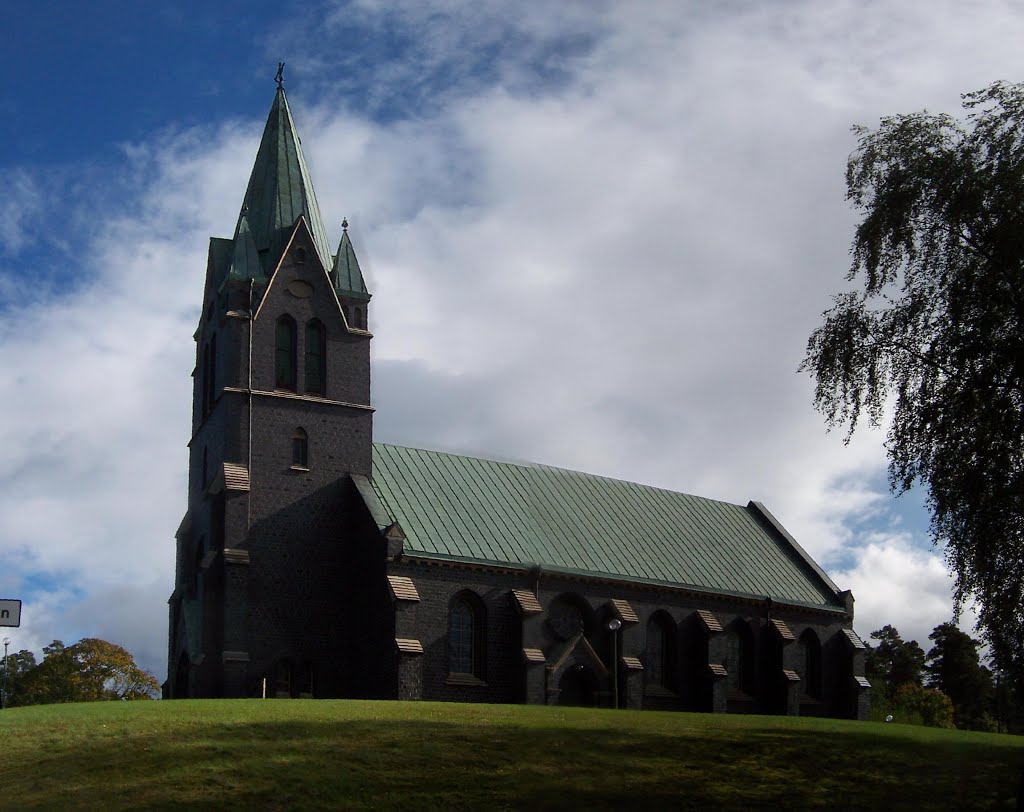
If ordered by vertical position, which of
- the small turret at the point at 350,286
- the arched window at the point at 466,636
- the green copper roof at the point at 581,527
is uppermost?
the small turret at the point at 350,286

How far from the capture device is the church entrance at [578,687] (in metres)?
49.8

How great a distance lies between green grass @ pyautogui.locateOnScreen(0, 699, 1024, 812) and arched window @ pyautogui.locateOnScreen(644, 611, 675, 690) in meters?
17.8

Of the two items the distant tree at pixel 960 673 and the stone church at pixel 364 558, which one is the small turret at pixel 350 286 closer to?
the stone church at pixel 364 558

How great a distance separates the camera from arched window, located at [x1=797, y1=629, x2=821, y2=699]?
2361 inches

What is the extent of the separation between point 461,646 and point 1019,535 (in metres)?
22.8

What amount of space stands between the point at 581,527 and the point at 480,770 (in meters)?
28.3

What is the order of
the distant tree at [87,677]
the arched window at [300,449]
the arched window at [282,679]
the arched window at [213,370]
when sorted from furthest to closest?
the distant tree at [87,677] < the arched window at [213,370] < the arched window at [300,449] < the arched window at [282,679]

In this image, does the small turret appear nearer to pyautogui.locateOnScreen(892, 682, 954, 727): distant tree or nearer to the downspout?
the downspout

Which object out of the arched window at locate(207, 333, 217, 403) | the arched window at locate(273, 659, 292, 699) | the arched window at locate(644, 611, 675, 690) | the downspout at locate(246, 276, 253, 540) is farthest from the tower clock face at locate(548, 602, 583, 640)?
the arched window at locate(207, 333, 217, 403)

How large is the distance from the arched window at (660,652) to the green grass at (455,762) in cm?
1783

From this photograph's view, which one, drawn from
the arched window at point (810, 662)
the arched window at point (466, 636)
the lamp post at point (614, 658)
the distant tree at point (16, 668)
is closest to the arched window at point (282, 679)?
the arched window at point (466, 636)

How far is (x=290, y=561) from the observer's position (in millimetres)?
47406

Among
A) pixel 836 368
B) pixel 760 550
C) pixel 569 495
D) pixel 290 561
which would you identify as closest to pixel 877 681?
pixel 760 550

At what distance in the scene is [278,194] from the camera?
52.8m
